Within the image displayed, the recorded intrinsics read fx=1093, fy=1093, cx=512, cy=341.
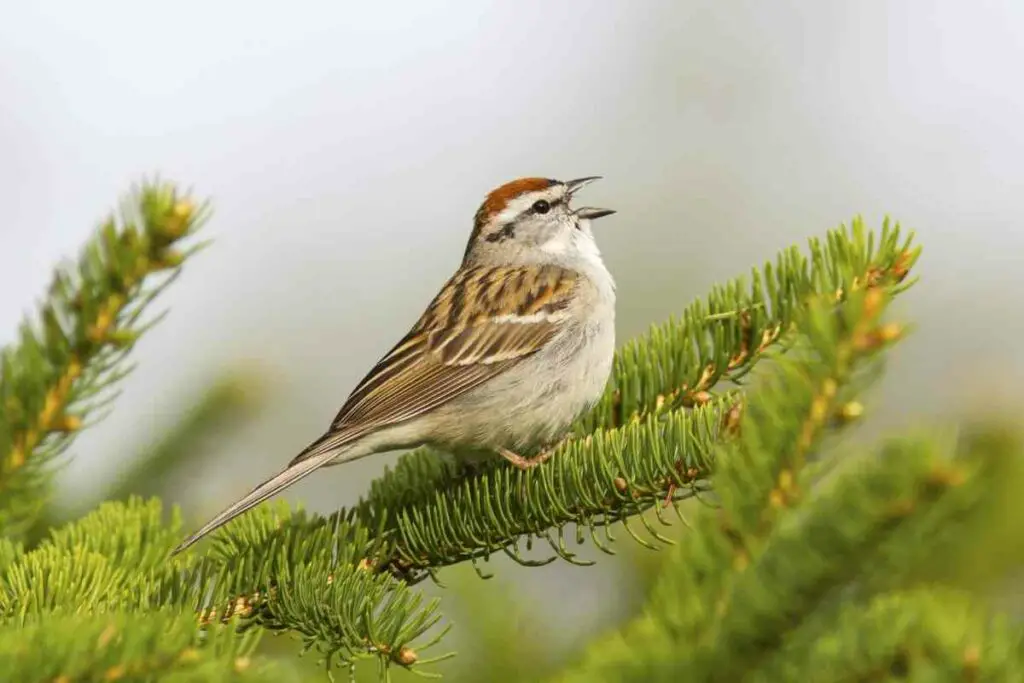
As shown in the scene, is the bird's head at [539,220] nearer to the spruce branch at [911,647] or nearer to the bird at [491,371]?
the bird at [491,371]

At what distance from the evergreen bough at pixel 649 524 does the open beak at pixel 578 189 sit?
5.21ft

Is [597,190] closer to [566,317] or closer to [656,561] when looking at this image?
[566,317]

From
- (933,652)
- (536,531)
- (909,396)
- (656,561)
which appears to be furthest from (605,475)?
(909,396)

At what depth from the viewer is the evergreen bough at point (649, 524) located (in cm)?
113

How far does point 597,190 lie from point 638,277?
1.43 m

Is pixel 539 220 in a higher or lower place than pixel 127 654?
higher

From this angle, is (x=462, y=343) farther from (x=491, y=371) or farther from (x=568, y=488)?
(x=568, y=488)

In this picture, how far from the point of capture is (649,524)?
257 cm

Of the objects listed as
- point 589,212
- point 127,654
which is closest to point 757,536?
point 127,654

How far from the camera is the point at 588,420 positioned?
3.34 m

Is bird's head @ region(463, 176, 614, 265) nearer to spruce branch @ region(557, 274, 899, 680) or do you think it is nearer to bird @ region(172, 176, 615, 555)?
bird @ region(172, 176, 615, 555)

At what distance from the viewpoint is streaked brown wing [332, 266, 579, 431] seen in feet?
12.3

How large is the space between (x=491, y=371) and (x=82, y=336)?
2.00m

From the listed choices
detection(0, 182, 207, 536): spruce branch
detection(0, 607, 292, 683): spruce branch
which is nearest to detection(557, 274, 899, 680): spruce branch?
detection(0, 607, 292, 683): spruce branch
